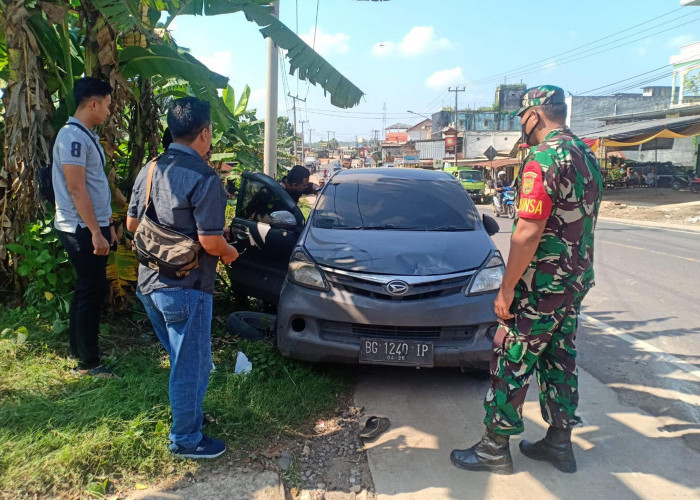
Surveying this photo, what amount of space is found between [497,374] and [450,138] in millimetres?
53292

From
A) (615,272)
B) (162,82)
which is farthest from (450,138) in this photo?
(162,82)

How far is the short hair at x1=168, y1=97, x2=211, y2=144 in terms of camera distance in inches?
103

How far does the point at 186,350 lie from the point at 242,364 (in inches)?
49.8

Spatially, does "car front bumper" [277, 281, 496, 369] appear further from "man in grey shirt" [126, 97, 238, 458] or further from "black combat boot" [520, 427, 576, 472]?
"man in grey shirt" [126, 97, 238, 458]

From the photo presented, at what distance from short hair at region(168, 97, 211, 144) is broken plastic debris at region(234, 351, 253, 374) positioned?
5.93 feet

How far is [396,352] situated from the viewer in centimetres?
352

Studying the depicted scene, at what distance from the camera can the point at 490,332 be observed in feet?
11.8

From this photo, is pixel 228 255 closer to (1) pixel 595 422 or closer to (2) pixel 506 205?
(1) pixel 595 422

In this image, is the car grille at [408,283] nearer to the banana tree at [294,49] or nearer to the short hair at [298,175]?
the banana tree at [294,49]

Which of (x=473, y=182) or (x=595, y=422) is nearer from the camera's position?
(x=595, y=422)

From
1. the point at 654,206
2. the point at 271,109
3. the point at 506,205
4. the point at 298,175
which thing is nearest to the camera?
the point at 298,175

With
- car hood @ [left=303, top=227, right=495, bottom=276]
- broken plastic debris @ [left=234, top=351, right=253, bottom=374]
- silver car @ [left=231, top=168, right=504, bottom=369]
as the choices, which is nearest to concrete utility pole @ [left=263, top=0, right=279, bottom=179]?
silver car @ [left=231, top=168, right=504, bottom=369]

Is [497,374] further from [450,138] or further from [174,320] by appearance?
[450,138]

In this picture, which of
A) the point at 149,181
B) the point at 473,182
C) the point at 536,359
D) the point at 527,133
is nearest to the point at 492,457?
the point at 536,359
